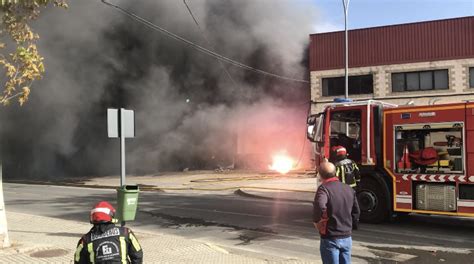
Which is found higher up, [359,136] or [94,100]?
[94,100]

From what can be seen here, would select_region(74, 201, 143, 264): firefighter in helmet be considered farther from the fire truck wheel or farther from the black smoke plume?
the black smoke plume

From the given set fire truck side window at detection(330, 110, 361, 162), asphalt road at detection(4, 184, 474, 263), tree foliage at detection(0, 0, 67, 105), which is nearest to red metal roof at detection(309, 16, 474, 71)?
asphalt road at detection(4, 184, 474, 263)

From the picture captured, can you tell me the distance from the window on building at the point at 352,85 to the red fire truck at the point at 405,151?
15.7 metres

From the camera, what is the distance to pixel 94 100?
26.0 meters

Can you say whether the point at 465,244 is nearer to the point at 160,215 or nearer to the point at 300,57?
the point at 160,215

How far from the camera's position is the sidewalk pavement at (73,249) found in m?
5.45

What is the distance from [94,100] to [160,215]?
17.7 m

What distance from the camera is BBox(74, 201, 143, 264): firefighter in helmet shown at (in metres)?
2.56

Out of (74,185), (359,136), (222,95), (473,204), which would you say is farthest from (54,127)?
(473,204)

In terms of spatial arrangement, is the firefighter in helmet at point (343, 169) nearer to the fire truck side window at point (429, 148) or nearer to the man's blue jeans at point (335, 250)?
the fire truck side window at point (429, 148)

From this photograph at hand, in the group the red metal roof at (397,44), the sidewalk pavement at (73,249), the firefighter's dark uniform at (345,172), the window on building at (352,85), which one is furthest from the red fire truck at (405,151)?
the window on building at (352,85)

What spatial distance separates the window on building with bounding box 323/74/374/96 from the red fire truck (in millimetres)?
15669

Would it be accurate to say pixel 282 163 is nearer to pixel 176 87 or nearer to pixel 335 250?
pixel 176 87

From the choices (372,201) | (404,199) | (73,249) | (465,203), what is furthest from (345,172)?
(73,249)
